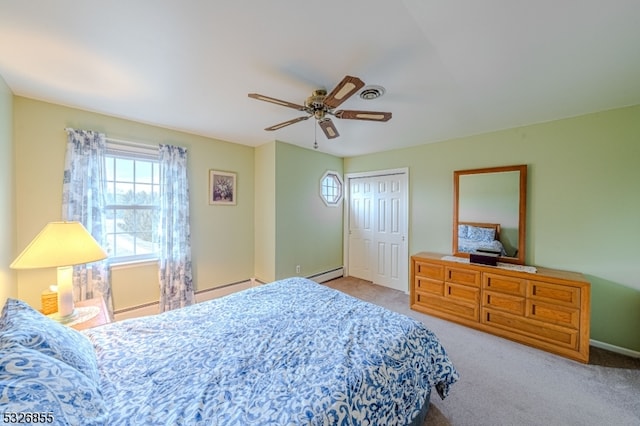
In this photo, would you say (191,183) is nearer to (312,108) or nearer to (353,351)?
(312,108)

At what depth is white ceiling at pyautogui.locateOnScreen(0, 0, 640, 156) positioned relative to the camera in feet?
4.14

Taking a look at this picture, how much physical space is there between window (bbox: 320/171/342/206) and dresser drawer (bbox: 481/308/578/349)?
2874mm

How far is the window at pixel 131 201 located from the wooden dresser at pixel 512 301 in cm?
363

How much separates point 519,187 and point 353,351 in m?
3.00

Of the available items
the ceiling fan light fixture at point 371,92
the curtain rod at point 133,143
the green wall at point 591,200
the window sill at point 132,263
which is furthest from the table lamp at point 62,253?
the green wall at point 591,200

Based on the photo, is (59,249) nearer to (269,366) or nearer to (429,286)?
(269,366)

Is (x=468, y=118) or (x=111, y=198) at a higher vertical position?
(x=468, y=118)

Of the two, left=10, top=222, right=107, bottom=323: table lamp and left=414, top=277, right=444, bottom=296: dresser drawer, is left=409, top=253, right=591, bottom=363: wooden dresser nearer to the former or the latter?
left=414, top=277, right=444, bottom=296: dresser drawer

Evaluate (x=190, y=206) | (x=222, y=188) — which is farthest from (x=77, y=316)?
(x=222, y=188)

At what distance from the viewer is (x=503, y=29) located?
1.37 meters

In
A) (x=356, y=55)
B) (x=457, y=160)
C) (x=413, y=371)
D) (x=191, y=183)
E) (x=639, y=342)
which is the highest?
(x=356, y=55)

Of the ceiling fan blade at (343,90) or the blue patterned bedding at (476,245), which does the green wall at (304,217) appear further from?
the blue patterned bedding at (476,245)

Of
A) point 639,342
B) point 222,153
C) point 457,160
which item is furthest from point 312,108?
point 639,342

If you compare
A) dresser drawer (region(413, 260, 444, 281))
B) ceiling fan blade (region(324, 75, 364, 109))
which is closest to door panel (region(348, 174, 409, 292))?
dresser drawer (region(413, 260, 444, 281))
